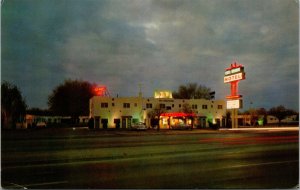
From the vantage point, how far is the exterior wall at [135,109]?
66.1 meters

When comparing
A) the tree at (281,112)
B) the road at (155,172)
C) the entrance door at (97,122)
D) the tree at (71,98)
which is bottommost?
the road at (155,172)

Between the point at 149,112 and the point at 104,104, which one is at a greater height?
the point at 104,104

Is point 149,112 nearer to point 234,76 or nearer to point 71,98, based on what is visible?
point 234,76

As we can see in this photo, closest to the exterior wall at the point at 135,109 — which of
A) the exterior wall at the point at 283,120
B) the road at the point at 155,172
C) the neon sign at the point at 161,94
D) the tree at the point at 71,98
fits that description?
the neon sign at the point at 161,94

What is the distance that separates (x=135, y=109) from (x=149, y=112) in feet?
8.85

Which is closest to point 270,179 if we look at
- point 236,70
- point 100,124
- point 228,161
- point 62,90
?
point 228,161

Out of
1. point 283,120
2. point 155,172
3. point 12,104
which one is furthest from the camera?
point 283,120

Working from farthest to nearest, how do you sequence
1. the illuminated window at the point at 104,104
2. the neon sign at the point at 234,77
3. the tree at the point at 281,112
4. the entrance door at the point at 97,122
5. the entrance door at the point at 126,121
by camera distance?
the tree at the point at 281,112 → the entrance door at the point at 126,121 → the illuminated window at the point at 104,104 → the entrance door at the point at 97,122 → the neon sign at the point at 234,77

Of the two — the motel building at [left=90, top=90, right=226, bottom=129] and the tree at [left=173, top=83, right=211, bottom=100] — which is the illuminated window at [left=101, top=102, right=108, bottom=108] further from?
the tree at [left=173, top=83, right=211, bottom=100]

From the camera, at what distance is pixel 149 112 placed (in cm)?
6800

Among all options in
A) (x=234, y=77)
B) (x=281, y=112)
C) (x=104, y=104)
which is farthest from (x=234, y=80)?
(x=281, y=112)

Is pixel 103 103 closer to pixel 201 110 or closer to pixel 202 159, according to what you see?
pixel 201 110

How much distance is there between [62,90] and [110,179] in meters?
74.3

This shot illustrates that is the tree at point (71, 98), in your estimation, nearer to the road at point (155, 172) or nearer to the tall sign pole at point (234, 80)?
the tall sign pole at point (234, 80)
